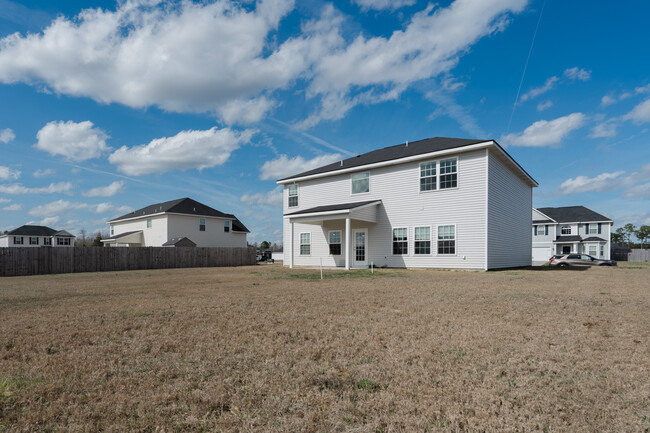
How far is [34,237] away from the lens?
55.7m

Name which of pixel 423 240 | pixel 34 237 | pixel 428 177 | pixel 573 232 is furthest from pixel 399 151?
pixel 34 237

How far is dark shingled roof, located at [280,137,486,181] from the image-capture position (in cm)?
1773

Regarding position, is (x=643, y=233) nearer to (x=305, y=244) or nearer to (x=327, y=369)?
(x=305, y=244)

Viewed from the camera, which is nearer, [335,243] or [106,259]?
[335,243]

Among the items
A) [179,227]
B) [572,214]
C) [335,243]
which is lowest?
[335,243]

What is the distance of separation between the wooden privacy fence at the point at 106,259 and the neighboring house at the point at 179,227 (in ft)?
28.8

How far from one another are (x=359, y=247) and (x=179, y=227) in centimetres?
2337

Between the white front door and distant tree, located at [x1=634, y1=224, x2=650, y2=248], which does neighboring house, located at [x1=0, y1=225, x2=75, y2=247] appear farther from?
distant tree, located at [x1=634, y1=224, x2=650, y2=248]

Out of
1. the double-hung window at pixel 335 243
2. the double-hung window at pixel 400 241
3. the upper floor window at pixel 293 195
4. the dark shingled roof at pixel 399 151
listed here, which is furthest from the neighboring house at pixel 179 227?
the double-hung window at pixel 400 241

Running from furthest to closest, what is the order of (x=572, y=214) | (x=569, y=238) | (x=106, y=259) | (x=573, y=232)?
(x=572, y=214) < (x=573, y=232) < (x=569, y=238) < (x=106, y=259)

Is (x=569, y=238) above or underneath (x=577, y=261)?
above

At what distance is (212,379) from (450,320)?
→ 12.8ft

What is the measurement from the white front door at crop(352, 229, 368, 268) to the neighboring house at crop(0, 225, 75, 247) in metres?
51.6

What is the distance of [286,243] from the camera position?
23.7m
